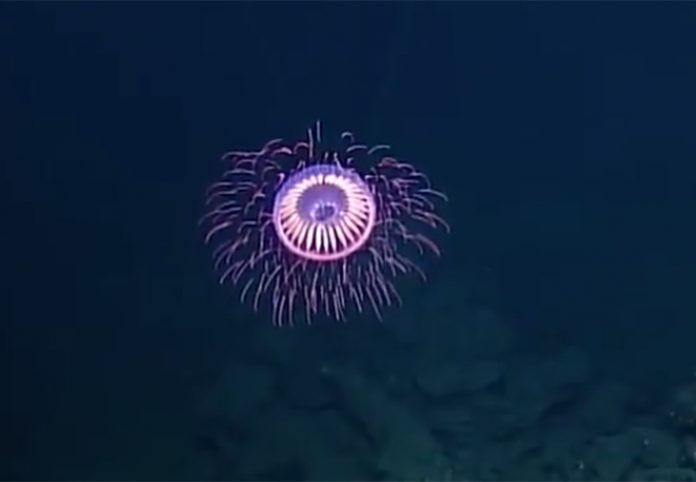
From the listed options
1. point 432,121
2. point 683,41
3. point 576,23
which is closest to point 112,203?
point 432,121

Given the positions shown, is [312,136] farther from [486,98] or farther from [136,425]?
[136,425]

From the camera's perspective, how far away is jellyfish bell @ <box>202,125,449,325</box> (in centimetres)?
133

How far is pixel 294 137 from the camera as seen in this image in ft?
4.34

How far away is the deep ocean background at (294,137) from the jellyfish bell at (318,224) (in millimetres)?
22

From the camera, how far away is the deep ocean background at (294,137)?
1.30m

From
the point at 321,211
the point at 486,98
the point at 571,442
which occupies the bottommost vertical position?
the point at 571,442

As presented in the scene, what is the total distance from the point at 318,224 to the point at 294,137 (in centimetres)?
11

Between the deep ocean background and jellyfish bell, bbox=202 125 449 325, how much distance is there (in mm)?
22

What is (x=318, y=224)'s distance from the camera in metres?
1.37

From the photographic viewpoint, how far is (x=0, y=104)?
1302 millimetres

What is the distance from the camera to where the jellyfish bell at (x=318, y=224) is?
4.36 feet

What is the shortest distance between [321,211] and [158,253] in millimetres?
189

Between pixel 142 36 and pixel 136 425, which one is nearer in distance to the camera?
pixel 142 36

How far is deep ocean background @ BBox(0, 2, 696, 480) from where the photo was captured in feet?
4.25
